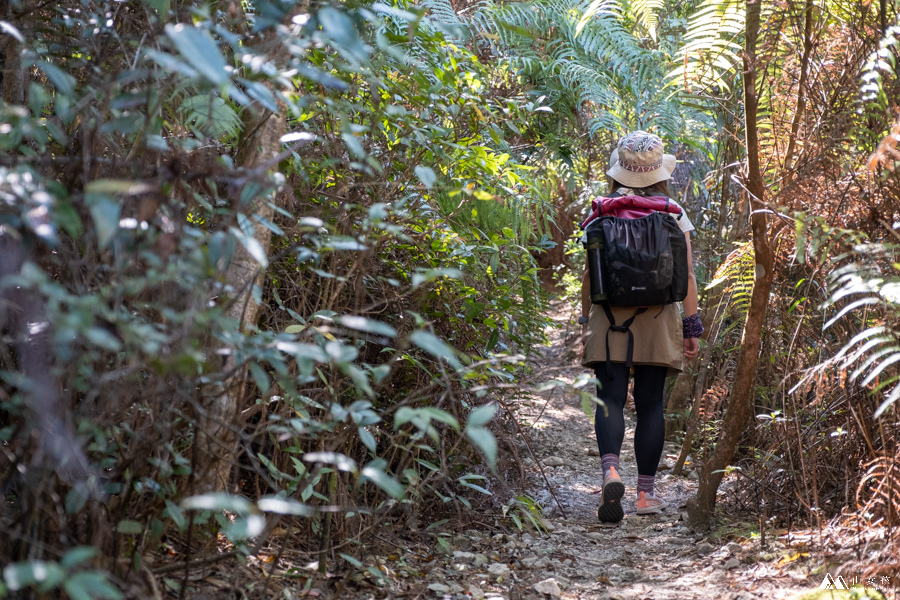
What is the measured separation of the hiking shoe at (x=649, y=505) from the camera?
325 centimetres

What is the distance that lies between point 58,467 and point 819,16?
2.61 m

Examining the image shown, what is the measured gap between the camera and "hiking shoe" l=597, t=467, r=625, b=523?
→ 3.10 meters

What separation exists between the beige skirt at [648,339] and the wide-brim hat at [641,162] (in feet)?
1.88

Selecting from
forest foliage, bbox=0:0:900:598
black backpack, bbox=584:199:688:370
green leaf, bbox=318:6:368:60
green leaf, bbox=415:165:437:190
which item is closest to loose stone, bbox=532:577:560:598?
forest foliage, bbox=0:0:900:598

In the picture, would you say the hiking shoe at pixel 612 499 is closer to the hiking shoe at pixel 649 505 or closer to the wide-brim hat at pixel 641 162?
the hiking shoe at pixel 649 505

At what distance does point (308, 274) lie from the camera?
2.75 meters

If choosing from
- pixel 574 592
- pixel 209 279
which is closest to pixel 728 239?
pixel 574 592

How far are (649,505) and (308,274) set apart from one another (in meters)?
1.81

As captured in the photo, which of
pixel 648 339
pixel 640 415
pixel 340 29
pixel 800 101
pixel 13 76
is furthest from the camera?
pixel 640 415

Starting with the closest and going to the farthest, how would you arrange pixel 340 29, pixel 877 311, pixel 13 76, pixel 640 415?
pixel 340 29 → pixel 13 76 → pixel 877 311 → pixel 640 415

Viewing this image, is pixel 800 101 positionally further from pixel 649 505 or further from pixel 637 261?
pixel 649 505

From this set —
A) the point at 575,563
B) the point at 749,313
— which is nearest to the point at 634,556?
the point at 575,563

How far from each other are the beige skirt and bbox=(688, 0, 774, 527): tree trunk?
465 mm

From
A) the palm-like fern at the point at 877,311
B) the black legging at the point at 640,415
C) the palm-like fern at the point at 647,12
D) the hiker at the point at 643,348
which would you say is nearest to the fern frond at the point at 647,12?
the palm-like fern at the point at 647,12
